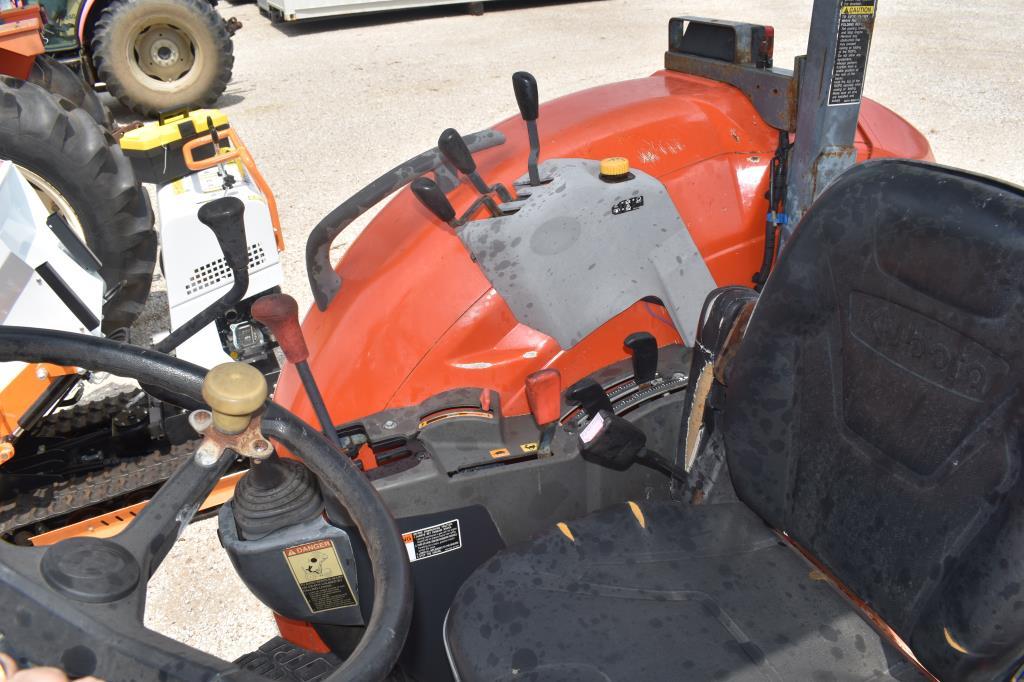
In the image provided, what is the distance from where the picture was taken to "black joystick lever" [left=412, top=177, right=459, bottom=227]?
1547 millimetres

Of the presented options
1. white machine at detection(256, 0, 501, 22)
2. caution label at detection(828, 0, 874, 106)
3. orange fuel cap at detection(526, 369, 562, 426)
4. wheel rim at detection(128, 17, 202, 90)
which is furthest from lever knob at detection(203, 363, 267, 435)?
white machine at detection(256, 0, 501, 22)

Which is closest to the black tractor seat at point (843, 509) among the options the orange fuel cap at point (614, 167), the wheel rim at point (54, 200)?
the orange fuel cap at point (614, 167)

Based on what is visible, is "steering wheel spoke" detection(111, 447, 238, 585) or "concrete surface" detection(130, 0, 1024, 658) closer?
"steering wheel spoke" detection(111, 447, 238, 585)

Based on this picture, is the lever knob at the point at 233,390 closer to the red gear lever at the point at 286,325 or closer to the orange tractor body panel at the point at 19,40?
the red gear lever at the point at 286,325

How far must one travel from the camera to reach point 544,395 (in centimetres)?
154

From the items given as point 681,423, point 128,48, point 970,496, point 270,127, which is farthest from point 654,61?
point 970,496

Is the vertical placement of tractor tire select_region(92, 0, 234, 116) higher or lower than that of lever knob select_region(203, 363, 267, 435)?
lower

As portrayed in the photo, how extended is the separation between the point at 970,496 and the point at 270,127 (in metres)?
6.02

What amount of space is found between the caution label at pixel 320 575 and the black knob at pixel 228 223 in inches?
24.6

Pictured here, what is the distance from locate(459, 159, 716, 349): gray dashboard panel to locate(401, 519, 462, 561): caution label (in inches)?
16.1

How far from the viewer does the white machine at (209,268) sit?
2.44 metres

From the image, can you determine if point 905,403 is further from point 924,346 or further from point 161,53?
point 161,53

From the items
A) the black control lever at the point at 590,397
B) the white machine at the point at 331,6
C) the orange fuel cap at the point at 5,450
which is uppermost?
the black control lever at the point at 590,397

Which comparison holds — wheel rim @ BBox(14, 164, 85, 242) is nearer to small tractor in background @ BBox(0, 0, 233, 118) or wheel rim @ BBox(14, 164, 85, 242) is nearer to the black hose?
the black hose
